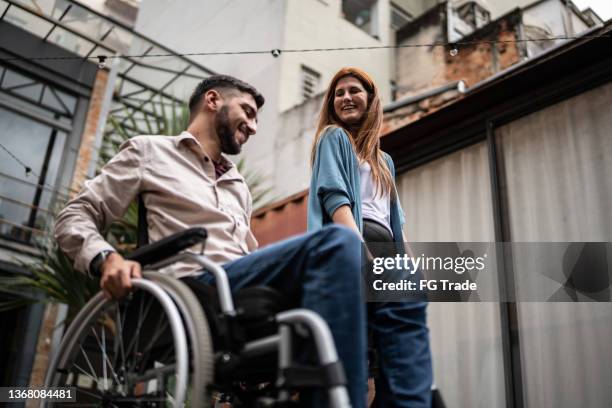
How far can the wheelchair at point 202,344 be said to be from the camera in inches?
44.7

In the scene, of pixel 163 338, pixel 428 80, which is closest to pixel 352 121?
pixel 163 338

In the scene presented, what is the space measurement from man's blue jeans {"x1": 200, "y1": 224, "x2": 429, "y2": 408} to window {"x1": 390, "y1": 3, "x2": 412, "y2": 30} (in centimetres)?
994

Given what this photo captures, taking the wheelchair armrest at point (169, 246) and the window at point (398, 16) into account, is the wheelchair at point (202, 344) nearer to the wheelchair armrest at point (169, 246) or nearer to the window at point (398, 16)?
the wheelchair armrest at point (169, 246)

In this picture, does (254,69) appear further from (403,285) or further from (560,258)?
(403,285)

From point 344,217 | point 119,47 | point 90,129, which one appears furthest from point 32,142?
point 344,217

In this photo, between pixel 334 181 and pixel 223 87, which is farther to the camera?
pixel 223 87

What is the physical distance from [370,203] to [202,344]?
1.08 m

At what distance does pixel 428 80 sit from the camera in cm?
819

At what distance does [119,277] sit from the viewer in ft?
4.71

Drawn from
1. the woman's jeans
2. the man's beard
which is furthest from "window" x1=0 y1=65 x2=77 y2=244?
the woman's jeans

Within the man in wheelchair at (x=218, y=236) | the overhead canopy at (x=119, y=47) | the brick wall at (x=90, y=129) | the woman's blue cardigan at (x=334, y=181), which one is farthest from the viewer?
the brick wall at (x=90, y=129)

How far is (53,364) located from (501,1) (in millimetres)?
8070

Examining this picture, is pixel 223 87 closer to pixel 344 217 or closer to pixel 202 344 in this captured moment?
pixel 344 217

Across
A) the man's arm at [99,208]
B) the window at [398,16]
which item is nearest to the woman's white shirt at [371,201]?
the man's arm at [99,208]
